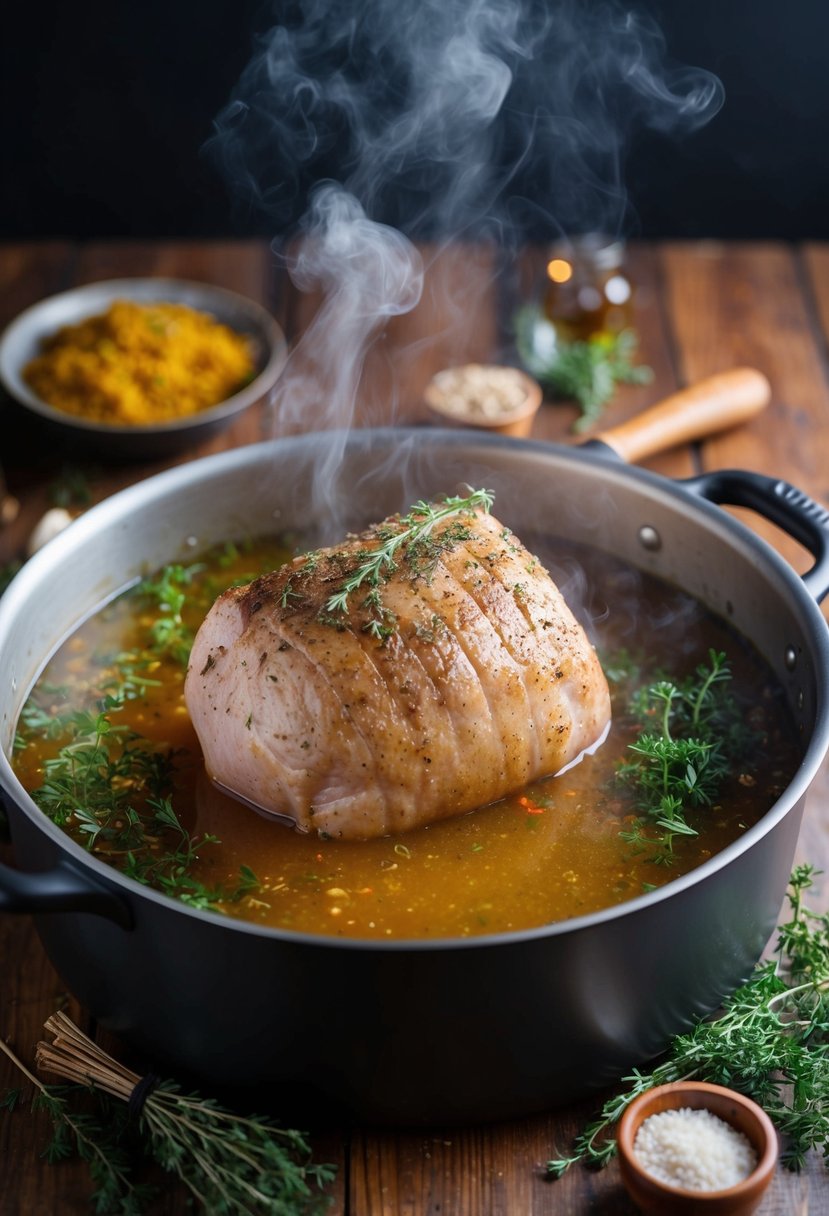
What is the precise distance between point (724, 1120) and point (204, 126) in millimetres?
4340

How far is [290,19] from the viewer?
16.2ft

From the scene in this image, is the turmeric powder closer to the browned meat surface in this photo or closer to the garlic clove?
the garlic clove

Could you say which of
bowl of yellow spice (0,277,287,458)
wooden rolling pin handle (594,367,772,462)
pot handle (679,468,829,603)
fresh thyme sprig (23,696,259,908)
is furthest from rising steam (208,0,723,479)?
fresh thyme sprig (23,696,259,908)

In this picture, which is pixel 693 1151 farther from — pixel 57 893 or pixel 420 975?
pixel 57 893

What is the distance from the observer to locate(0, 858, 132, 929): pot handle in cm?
194

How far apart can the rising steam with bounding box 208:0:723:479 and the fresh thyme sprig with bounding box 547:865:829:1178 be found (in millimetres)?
2248

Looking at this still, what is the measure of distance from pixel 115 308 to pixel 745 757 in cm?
245

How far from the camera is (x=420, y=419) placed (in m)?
4.10

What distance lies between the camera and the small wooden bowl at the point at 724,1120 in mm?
1960

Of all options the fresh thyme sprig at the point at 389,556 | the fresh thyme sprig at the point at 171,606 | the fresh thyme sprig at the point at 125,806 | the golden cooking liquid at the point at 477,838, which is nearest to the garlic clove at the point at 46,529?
the fresh thyme sprig at the point at 171,606

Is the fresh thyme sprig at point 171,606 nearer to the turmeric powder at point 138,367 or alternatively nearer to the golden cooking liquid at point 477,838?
the golden cooking liquid at point 477,838

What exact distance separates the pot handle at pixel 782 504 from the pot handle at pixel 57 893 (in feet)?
4.56

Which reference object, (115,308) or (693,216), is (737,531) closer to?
(115,308)

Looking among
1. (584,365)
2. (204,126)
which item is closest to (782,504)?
(584,365)
